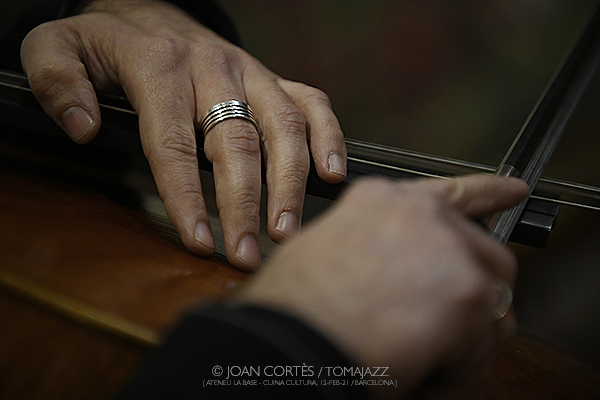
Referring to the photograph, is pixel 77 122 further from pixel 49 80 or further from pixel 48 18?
pixel 48 18

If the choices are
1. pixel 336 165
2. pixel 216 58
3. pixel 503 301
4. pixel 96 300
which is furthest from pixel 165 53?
pixel 503 301

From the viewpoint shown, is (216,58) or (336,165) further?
(216,58)

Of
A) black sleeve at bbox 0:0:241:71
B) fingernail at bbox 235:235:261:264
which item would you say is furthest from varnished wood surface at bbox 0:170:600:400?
black sleeve at bbox 0:0:241:71

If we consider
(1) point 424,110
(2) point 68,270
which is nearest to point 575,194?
(2) point 68,270

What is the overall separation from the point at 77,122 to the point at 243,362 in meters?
0.50

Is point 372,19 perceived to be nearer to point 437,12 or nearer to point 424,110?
point 437,12

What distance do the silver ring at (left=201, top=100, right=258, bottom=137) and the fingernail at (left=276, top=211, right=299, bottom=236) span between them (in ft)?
0.49

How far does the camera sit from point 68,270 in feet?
1.39

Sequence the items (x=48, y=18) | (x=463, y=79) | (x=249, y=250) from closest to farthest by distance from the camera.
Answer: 1. (x=249, y=250)
2. (x=48, y=18)
3. (x=463, y=79)

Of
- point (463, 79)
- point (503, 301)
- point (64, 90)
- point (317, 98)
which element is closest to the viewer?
point (503, 301)

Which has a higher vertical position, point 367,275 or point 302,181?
point 367,275

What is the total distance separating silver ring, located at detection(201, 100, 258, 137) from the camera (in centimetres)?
65

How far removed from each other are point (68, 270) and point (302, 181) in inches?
10.9

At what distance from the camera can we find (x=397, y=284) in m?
0.27
